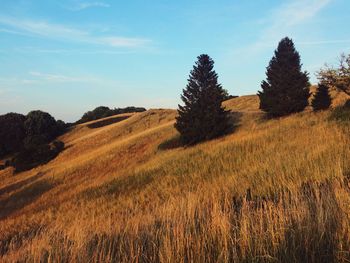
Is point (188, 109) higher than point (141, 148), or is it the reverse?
point (188, 109)

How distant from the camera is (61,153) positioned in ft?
177

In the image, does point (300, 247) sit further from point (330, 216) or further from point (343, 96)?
point (343, 96)

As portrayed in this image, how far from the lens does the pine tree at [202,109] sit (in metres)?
34.7

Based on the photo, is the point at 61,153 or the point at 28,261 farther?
the point at 61,153

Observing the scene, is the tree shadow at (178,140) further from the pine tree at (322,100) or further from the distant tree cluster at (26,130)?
the distant tree cluster at (26,130)

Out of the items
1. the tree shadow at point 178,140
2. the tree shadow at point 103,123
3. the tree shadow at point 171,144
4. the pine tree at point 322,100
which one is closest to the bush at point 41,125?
the tree shadow at point 103,123

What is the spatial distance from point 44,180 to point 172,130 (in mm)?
16396

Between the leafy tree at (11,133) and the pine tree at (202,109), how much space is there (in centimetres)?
4967

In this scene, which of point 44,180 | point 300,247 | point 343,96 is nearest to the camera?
point 300,247

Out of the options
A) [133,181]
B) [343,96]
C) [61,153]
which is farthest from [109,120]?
[133,181]

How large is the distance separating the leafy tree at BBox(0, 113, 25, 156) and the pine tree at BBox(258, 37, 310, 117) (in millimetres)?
55670

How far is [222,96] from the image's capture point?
37875mm

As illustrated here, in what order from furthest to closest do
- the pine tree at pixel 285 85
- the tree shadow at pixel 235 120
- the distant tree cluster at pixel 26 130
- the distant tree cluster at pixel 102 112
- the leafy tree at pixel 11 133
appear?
the distant tree cluster at pixel 102 112 → the leafy tree at pixel 11 133 → the distant tree cluster at pixel 26 130 → the pine tree at pixel 285 85 → the tree shadow at pixel 235 120

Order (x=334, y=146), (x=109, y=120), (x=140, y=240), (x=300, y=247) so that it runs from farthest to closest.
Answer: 1. (x=109, y=120)
2. (x=334, y=146)
3. (x=140, y=240)
4. (x=300, y=247)
